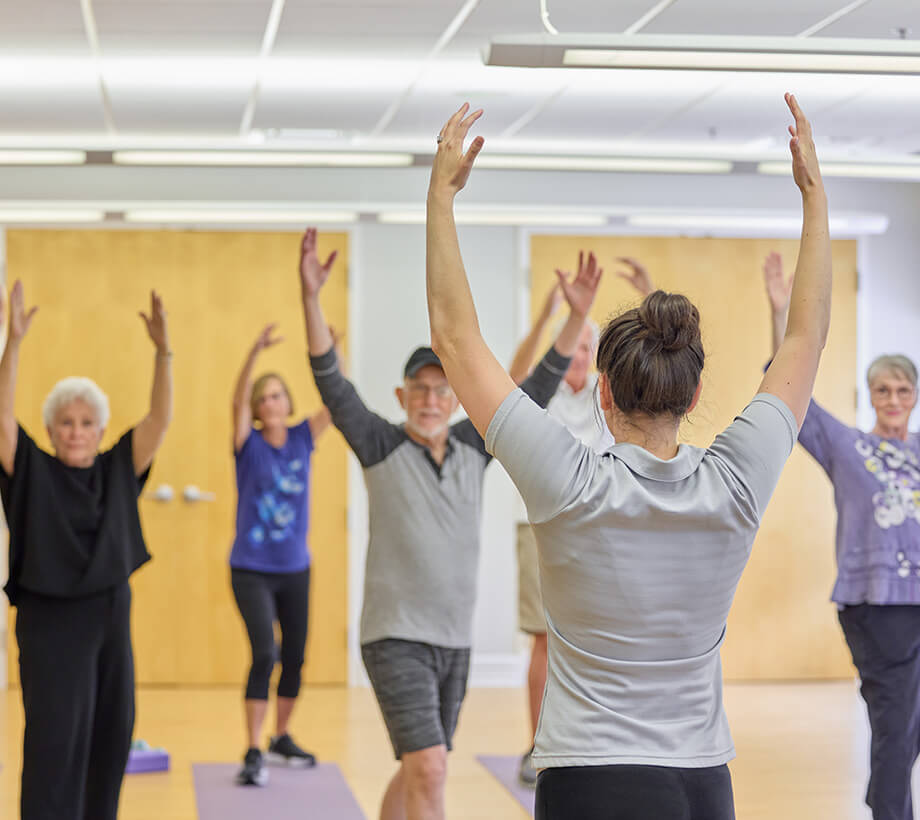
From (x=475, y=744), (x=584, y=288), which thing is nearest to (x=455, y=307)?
(x=584, y=288)

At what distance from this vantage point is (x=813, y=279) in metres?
1.86

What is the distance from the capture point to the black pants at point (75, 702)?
129 inches

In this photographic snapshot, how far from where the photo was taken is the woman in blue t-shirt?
5055mm

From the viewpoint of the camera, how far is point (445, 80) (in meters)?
5.73

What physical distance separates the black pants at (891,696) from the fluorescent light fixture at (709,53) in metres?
1.61

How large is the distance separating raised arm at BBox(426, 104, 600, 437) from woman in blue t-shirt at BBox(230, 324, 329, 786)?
3.42 meters

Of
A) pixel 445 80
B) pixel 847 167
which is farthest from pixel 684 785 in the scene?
pixel 445 80

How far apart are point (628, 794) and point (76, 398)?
2.33m

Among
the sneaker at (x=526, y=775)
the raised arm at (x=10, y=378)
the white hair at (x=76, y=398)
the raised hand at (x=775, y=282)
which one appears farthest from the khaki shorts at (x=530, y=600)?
the raised arm at (x=10, y=378)

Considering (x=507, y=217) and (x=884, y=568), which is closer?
(x=884, y=568)

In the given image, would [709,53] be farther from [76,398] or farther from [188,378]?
[188,378]

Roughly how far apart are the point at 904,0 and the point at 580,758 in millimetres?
3708

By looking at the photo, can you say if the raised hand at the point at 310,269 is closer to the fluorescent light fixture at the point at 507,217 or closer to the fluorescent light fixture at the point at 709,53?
the fluorescent light fixture at the point at 709,53

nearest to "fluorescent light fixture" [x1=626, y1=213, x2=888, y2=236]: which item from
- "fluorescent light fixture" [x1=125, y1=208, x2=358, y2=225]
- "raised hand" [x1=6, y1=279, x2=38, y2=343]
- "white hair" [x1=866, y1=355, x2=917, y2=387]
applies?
"fluorescent light fixture" [x1=125, y1=208, x2=358, y2=225]
